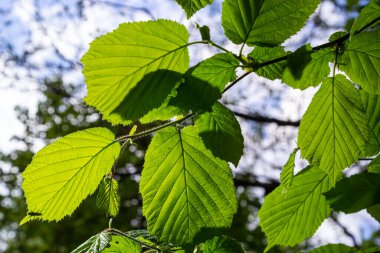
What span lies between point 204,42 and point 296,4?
129 millimetres

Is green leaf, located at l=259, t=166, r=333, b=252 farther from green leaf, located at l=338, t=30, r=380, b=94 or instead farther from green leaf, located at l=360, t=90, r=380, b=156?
green leaf, located at l=338, t=30, r=380, b=94

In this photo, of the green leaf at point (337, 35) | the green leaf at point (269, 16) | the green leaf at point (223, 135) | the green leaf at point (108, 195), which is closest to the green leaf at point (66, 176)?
the green leaf at point (108, 195)

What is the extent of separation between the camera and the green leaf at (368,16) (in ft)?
1.64

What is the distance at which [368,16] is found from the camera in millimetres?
514

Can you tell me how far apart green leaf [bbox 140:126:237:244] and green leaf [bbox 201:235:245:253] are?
0.09 meters

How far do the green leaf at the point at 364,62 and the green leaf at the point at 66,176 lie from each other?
40 centimetres

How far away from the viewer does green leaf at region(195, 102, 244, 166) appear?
1.91ft

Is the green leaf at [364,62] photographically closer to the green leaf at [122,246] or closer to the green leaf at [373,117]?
the green leaf at [373,117]

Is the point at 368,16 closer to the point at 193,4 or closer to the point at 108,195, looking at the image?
the point at 193,4

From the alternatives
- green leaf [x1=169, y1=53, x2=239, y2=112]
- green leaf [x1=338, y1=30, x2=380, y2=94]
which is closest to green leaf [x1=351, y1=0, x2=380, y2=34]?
green leaf [x1=338, y1=30, x2=380, y2=94]

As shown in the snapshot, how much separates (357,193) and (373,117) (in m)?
0.40

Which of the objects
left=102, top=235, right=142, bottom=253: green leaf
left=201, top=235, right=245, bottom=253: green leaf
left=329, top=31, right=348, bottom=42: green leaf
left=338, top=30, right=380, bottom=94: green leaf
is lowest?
left=201, top=235, right=245, bottom=253: green leaf

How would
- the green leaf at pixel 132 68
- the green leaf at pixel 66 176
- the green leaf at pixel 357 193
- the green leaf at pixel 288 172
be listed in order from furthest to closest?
the green leaf at pixel 288 172
the green leaf at pixel 66 176
the green leaf at pixel 132 68
the green leaf at pixel 357 193

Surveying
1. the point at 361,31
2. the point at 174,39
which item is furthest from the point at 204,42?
the point at 361,31
